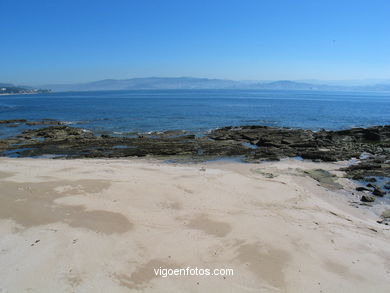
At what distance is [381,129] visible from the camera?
32.2 metres

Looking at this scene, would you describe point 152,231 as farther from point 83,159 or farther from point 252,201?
point 83,159

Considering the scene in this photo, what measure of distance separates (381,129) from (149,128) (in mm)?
29259

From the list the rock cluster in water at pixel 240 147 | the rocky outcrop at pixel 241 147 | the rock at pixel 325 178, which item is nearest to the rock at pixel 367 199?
the rock at pixel 325 178

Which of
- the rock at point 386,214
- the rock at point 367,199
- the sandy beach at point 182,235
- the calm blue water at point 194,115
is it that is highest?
the calm blue water at point 194,115

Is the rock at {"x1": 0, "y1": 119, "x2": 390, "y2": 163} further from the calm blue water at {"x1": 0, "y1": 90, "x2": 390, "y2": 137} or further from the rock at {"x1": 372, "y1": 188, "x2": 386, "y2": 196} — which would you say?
the calm blue water at {"x1": 0, "y1": 90, "x2": 390, "y2": 137}

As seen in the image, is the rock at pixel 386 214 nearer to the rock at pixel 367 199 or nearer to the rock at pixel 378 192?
the rock at pixel 367 199

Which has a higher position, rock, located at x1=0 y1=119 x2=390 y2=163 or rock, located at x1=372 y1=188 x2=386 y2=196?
rock, located at x1=0 y1=119 x2=390 y2=163

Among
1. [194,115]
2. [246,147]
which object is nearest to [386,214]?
[246,147]

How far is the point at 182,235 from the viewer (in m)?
9.45

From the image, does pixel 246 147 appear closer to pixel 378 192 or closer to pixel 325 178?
pixel 325 178

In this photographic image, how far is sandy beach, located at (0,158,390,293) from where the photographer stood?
730 cm

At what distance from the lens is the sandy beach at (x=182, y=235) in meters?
7.30

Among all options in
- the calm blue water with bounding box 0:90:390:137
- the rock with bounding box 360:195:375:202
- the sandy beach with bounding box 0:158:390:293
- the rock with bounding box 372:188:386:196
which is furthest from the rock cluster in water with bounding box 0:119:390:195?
the calm blue water with bounding box 0:90:390:137

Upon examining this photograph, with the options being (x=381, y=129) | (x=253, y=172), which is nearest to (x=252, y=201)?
(x=253, y=172)
